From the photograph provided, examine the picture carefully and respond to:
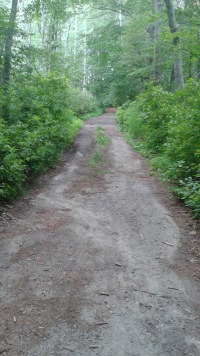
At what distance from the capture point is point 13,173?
6680 millimetres

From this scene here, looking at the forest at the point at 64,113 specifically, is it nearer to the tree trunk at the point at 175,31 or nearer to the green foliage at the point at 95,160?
the tree trunk at the point at 175,31

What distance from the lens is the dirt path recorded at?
3.01 metres

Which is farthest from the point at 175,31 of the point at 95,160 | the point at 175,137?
the point at 175,137

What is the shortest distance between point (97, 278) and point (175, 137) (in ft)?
18.1

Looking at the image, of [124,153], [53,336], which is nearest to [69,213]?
[53,336]

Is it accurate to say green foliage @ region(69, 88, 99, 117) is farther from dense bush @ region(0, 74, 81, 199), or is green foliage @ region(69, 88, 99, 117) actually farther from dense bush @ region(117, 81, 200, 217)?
dense bush @ region(117, 81, 200, 217)

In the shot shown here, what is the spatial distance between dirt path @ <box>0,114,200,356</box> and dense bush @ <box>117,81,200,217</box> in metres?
0.70

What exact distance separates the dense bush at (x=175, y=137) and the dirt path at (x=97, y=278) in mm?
697

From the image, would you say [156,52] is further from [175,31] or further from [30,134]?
[30,134]

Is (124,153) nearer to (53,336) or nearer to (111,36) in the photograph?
(53,336)

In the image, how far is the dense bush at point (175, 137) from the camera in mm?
7037

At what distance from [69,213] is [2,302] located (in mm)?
2837

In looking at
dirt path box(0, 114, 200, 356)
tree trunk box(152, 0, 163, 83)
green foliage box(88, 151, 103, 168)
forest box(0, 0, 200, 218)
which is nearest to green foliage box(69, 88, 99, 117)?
forest box(0, 0, 200, 218)

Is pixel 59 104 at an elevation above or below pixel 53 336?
above
